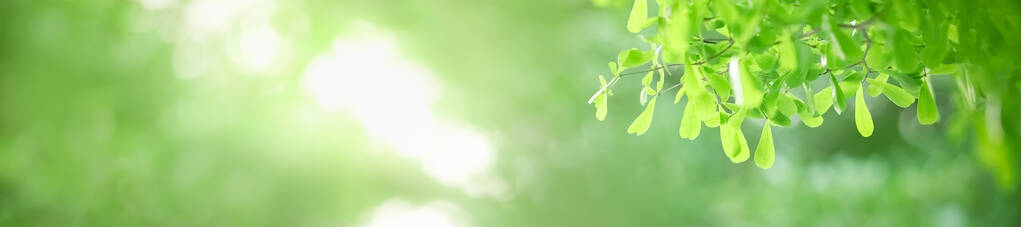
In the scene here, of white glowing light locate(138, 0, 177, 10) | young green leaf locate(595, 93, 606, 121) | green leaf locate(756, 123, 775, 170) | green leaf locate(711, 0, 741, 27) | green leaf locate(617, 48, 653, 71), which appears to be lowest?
green leaf locate(756, 123, 775, 170)

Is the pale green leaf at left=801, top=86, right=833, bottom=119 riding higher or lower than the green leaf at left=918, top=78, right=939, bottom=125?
higher

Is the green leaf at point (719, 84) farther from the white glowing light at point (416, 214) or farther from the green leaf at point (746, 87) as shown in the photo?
the white glowing light at point (416, 214)

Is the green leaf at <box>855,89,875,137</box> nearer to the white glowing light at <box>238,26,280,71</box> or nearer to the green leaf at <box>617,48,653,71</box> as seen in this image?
the green leaf at <box>617,48,653,71</box>

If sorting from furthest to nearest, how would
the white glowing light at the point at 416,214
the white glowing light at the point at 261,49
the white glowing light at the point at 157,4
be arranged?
the white glowing light at the point at 416,214 → the white glowing light at the point at 261,49 → the white glowing light at the point at 157,4

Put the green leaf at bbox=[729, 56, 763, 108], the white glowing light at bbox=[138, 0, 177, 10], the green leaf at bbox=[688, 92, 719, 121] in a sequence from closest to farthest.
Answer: the green leaf at bbox=[729, 56, 763, 108]
the green leaf at bbox=[688, 92, 719, 121]
the white glowing light at bbox=[138, 0, 177, 10]

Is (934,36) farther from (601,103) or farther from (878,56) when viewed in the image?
(601,103)

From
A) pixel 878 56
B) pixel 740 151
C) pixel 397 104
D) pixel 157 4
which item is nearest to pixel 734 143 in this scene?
pixel 740 151

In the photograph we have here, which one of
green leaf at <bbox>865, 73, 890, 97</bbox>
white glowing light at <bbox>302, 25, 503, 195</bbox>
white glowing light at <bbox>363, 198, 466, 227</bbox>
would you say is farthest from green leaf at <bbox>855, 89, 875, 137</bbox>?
white glowing light at <bbox>363, 198, 466, 227</bbox>

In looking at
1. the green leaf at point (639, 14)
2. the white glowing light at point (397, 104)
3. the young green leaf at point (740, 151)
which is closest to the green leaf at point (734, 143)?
the young green leaf at point (740, 151)
